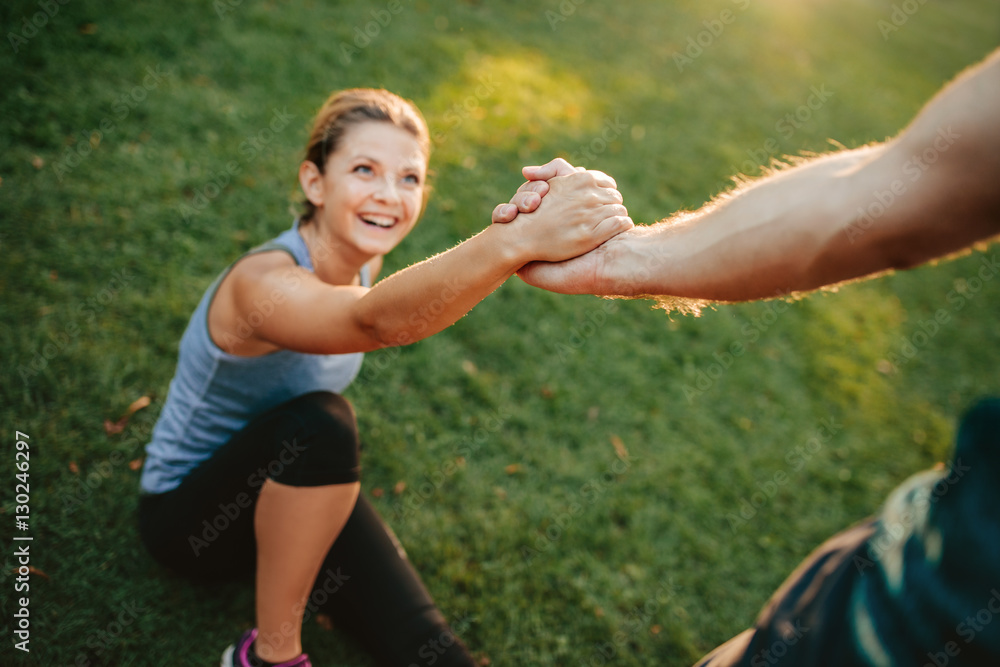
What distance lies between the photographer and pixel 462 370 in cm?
344

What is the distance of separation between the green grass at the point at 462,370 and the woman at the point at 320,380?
376mm

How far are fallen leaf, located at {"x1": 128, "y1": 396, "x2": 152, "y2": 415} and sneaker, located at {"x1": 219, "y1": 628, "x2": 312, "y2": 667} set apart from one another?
130 centimetres

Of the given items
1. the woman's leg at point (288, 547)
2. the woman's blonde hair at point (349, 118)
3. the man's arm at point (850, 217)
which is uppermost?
the man's arm at point (850, 217)

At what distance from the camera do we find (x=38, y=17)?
14.0ft

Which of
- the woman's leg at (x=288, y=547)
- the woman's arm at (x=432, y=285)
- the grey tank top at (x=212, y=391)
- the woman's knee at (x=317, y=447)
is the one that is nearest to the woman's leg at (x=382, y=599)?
the woman's leg at (x=288, y=547)

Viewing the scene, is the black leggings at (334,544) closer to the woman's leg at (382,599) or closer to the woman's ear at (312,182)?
the woman's leg at (382,599)

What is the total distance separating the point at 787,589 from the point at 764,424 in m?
2.74

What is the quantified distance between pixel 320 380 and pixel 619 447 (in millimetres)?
1911

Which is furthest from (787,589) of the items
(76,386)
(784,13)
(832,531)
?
(784,13)

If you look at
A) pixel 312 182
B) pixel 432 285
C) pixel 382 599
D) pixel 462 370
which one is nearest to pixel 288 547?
pixel 382 599

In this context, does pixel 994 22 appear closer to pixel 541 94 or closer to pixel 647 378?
pixel 541 94

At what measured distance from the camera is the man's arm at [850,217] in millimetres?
903

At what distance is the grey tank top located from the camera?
1.98 meters

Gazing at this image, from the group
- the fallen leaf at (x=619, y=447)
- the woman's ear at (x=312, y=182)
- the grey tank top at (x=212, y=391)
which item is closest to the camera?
the grey tank top at (x=212, y=391)
